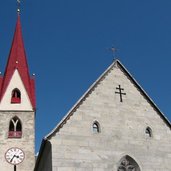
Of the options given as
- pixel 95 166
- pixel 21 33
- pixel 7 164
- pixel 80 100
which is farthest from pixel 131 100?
pixel 21 33

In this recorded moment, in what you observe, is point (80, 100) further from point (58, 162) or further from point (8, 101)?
point (8, 101)

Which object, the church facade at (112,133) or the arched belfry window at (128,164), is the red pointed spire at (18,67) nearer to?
the church facade at (112,133)

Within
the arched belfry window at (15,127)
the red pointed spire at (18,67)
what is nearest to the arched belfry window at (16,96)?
the red pointed spire at (18,67)

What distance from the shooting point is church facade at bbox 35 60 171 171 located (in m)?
14.3

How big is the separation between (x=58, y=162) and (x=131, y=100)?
4727mm

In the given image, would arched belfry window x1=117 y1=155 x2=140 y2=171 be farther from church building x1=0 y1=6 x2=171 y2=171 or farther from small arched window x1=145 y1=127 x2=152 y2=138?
small arched window x1=145 y1=127 x2=152 y2=138

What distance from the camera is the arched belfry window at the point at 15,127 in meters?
29.6

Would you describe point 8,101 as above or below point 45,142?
above

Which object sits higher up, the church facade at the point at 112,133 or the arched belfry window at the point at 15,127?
the arched belfry window at the point at 15,127

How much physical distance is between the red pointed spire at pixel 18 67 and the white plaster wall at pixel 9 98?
0.27 m

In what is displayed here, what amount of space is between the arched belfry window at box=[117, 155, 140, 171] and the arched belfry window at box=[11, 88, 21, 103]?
17663mm

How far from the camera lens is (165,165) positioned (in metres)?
15.6

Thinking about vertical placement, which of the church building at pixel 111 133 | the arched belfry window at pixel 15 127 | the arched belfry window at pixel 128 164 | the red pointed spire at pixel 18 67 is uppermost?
the red pointed spire at pixel 18 67

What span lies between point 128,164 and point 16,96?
1832cm
